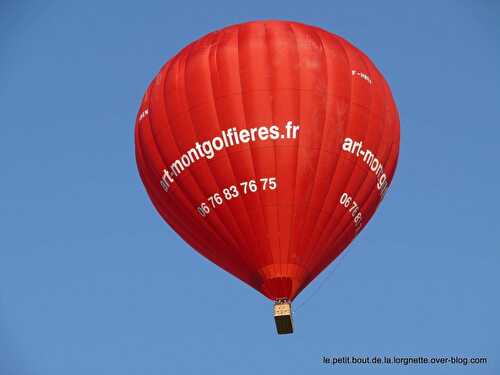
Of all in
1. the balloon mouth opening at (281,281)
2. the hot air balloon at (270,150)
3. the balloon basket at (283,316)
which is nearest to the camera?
the balloon basket at (283,316)

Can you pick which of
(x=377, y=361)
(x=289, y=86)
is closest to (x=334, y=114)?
(x=289, y=86)

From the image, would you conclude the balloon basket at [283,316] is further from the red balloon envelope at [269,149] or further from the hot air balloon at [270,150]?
the red balloon envelope at [269,149]

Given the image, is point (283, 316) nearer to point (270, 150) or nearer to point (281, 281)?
point (281, 281)

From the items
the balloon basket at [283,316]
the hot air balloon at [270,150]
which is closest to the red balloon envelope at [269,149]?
the hot air balloon at [270,150]

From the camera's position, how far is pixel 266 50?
30.6 metres

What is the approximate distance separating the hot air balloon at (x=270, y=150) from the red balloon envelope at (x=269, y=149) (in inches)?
1.0

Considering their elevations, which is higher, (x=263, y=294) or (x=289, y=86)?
(x=289, y=86)

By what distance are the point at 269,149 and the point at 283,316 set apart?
134 inches

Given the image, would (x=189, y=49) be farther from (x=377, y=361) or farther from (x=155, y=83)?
(x=377, y=361)

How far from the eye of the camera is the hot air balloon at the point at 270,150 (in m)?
29.6

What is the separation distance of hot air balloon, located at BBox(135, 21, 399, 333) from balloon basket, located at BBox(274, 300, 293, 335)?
3 cm

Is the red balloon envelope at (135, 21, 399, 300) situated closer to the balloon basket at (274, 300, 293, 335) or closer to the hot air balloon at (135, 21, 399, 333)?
the hot air balloon at (135, 21, 399, 333)

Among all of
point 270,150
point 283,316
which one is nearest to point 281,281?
point 283,316

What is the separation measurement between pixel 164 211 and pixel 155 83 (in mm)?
2791
